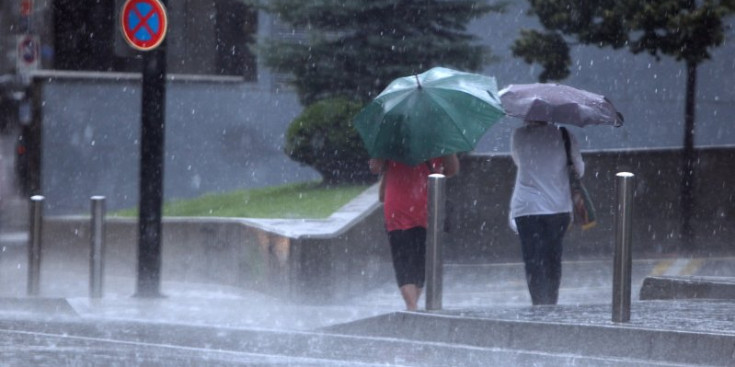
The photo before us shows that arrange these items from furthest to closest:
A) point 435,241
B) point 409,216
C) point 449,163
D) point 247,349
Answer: point 449,163
point 409,216
point 435,241
point 247,349

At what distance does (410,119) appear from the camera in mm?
9492

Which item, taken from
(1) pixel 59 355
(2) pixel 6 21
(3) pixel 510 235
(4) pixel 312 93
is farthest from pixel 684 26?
(2) pixel 6 21

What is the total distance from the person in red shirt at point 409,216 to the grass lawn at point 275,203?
199 inches

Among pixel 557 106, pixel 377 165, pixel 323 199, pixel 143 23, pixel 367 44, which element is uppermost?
pixel 367 44

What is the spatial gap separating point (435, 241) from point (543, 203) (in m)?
1.09

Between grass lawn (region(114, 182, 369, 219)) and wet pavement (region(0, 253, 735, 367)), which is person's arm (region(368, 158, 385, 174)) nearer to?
wet pavement (region(0, 253, 735, 367))

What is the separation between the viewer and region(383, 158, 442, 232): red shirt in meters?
9.44

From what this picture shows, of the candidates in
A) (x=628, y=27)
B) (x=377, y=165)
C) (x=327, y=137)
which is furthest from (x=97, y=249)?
(x=628, y=27)

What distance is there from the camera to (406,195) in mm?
9453

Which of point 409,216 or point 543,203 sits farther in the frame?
point 409,216

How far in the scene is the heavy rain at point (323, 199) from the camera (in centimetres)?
815

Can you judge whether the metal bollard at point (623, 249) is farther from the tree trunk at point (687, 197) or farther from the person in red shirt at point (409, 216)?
the tree trunk at point (687, 197)

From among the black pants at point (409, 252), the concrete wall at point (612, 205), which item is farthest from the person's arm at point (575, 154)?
the concrete wall at point (612, 205)

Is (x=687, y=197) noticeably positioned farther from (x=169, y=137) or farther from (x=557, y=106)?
(x=169, y=137)
